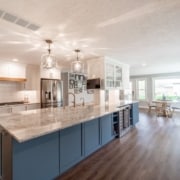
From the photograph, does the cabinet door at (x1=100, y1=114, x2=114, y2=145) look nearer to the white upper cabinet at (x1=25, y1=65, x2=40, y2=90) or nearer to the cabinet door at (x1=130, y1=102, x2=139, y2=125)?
the cabinet door at (x1=130, y1=102, x2=139, y2=125)

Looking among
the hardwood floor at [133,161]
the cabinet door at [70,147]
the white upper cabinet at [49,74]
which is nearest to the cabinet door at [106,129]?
the hardwood floor at [133,161]

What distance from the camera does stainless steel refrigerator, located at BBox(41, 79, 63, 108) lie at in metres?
5.62

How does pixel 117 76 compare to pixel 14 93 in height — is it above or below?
above

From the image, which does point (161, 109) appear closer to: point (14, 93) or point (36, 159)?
point (14, 93)

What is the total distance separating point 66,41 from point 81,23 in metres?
0.91

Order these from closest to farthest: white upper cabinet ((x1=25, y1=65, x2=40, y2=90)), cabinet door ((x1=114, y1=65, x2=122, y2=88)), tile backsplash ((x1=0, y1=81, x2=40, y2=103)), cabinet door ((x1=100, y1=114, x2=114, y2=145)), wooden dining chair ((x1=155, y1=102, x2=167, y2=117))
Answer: cabinet door ((x1=100, y1=114, x2=114, y2=145)), tile backsplash ((x1=0, y1=81, x2=40, y2=103)), cabinet door ((x1=114, y1=65, x2=122, y2=88)), white upper cabinet ((x1=25, y1=65, x2=40, y2=90)), wooden dining chair ((x1=155, y1=102, x2=167, y2=117))

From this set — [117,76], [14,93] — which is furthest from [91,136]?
[14,93]

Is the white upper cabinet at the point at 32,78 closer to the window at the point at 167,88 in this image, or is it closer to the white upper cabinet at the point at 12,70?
the white upper cabinet at the point at 12,70

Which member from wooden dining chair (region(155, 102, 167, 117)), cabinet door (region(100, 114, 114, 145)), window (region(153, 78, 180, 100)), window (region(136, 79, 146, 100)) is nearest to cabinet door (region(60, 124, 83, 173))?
cabinet door (region(100, 114, 114, 145))

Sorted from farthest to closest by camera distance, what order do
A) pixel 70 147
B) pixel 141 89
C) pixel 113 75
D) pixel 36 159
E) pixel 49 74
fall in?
pixel 141 89 < pixel 49 74 < pixel 113 75 < pixel 70 147 < pixel 36 159

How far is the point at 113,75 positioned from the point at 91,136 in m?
2.75

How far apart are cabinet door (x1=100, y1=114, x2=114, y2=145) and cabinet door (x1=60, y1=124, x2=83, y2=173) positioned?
2.78ft

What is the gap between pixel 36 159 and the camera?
204 centimetres

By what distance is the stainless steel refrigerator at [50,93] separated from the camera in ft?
18.4
